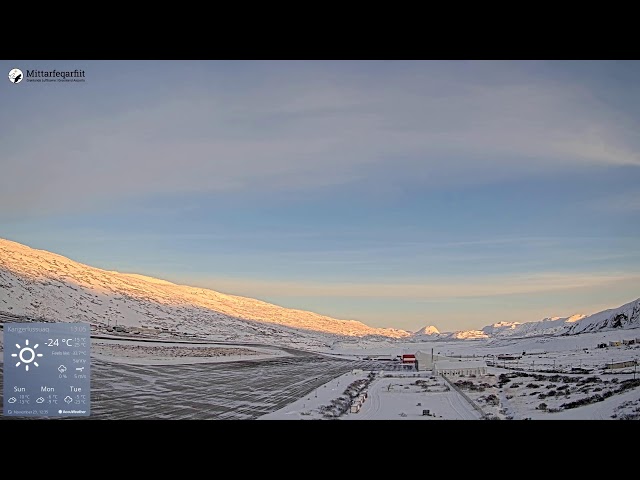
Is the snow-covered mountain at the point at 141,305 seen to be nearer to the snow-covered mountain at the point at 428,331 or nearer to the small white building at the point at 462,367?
the snow-covered mountain at the point at 428,331

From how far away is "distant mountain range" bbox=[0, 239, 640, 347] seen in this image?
436 centimetres

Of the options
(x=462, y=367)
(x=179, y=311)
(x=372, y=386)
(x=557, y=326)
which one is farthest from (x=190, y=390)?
(x=557, y=326)

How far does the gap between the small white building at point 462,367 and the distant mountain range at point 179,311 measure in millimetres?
185

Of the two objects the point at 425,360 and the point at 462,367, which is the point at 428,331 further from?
the point at 462,367

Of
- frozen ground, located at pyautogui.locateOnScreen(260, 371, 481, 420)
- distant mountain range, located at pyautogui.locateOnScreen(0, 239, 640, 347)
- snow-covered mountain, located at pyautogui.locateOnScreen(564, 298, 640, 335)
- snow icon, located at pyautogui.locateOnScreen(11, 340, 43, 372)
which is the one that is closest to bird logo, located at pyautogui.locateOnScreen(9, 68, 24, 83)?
distant mountain range, located at pyautogui.locateOnScreen(0, 239, 640, 347)

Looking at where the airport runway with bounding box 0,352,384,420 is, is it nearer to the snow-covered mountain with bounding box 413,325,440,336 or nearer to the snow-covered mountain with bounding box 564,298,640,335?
the snow-covered mountain with bounding box 413,325,440,336

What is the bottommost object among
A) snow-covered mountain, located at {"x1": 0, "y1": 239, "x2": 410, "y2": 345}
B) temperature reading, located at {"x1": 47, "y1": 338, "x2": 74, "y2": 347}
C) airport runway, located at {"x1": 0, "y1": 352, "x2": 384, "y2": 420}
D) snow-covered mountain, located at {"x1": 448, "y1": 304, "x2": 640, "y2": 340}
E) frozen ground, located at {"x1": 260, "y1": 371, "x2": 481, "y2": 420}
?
frozen ground, located at {"x1": 260, "y1": 371, "x2": 481, "y2": 420}
